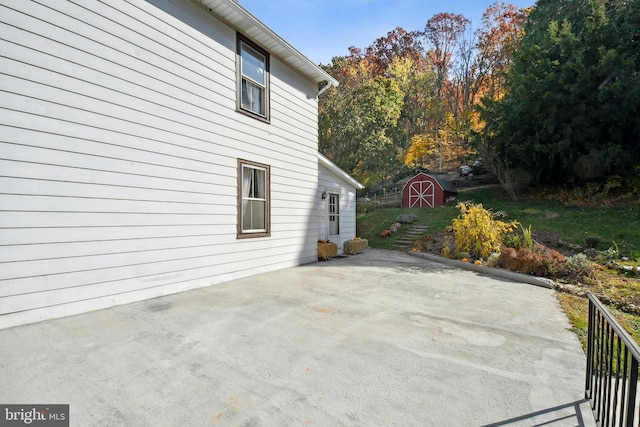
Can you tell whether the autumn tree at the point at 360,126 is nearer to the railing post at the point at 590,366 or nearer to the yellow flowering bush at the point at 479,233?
the yellow flowering bush at the point at 479,233

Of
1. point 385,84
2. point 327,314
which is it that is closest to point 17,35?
point 327,314

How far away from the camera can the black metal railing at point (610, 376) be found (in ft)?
4.73

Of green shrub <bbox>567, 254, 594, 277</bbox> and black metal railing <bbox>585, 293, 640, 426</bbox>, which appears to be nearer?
black metal railing <bbox>585, 293, 640, 426</bbox>

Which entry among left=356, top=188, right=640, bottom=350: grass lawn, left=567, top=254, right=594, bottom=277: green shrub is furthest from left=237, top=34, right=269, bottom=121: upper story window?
left=567, top=254, right=594, bottom=277: green shrub

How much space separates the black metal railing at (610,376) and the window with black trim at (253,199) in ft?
17.1

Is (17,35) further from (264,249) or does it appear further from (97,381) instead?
(264,249)

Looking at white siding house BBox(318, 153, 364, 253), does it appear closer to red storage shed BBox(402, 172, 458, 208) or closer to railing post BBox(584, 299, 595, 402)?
railing post BBox(584, 299, 595, 402)

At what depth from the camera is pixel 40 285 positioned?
3471 mm

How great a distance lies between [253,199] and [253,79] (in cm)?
249

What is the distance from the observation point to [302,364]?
2.65 m

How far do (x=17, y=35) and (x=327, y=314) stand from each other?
4688 millimetres

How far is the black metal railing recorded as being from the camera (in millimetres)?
1440

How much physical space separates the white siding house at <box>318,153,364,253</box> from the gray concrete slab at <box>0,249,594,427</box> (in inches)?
196

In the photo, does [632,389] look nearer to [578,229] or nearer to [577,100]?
[578,229]
